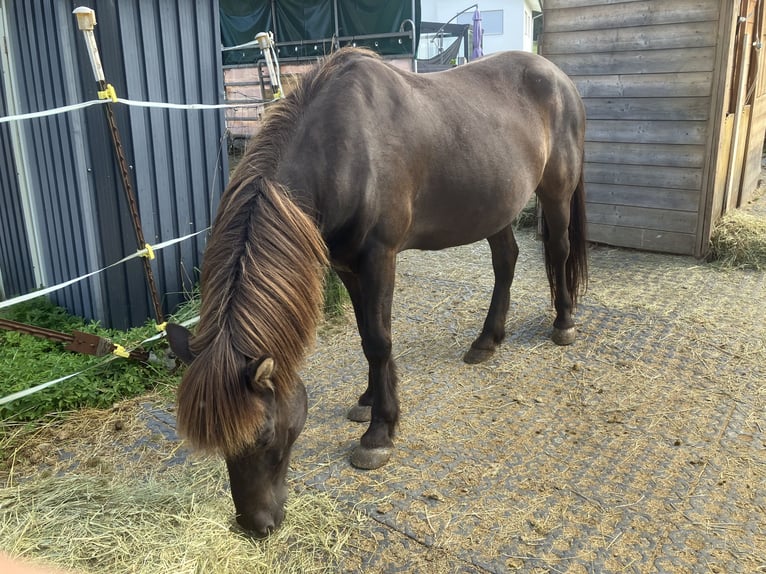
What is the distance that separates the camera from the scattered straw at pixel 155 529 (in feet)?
6.84

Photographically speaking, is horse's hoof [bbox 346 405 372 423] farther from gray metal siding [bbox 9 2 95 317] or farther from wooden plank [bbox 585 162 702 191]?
wooden plank [bbox 585 162 702 191]

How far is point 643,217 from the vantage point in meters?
5.73

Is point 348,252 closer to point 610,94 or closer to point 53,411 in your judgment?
point 53,411

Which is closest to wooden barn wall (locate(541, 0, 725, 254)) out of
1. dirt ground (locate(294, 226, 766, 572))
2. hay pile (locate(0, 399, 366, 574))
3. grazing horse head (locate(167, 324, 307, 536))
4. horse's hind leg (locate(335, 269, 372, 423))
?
dirt ground (locate(294, 226, 766, 572))

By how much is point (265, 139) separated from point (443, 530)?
1637 millimetres

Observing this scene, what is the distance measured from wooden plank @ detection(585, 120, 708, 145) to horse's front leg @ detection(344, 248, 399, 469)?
3808mm

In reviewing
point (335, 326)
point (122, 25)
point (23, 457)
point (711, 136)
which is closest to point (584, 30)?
point (711, 136)

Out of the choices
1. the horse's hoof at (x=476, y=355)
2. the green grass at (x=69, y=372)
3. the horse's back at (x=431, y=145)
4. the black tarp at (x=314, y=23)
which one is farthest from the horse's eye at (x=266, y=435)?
the black tarp at (x=314, y=23)

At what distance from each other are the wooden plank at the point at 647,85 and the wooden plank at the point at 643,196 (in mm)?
820

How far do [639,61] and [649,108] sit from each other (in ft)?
1.38

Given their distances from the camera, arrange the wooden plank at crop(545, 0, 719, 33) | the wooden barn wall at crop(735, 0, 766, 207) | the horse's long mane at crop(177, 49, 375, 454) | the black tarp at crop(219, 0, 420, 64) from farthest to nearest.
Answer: the black tarp at crop(219, 0, 420, 64) → the wooden barn wall at crop(735, 0, 766, 207) → the wooden plank at crop(545, 0, 719, 33) → the horse's long mane at crop(177, 49, 375, 454)

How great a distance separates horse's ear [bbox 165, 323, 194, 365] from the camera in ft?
6.28

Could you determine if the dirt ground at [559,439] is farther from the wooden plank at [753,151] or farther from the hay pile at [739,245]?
the wooden plank at [753,151]

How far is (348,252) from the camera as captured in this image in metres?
2.63
